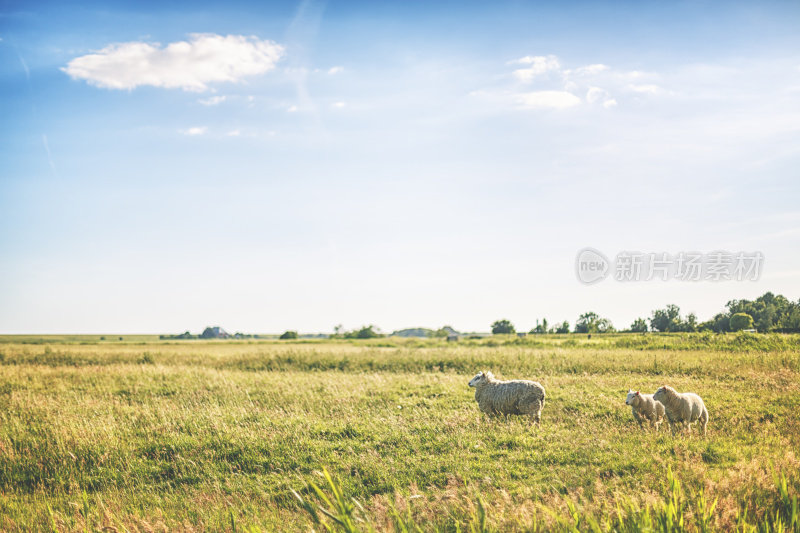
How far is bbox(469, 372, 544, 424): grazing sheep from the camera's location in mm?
12602

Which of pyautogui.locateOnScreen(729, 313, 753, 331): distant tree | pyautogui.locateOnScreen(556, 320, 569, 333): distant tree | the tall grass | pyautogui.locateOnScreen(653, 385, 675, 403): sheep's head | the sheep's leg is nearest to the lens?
the tall grass

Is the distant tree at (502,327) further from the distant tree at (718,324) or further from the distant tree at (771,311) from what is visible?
the distant tree at (771,311)

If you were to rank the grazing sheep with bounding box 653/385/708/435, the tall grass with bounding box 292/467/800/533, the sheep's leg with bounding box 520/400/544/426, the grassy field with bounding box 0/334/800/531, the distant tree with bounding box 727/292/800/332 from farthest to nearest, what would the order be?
1. the distant tree with bounding box 727/292/800/332
2. the sheep's leg with bounding box 520/400/544/426
3. the grazing sheep with bounding box 653/385/708/435
4. the grassy field with bounding box 0/334/800/531
5. the tall grass with bounding box 292/467/800/533

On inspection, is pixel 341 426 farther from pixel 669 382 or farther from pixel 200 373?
pixel 200 373

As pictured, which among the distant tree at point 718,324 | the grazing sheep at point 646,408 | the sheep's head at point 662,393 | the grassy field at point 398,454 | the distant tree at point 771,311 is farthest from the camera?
the distant tree at point 718,324

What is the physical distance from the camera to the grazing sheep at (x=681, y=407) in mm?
11352

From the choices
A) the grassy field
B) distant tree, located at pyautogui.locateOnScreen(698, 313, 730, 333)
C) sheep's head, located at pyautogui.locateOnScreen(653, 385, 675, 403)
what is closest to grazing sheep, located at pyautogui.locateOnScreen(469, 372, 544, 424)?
the grassy field

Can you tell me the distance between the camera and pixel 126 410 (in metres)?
16.3

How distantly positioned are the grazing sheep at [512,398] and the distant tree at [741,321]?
17360 millimetres

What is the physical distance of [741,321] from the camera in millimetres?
24125

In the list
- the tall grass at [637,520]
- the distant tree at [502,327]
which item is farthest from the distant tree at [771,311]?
the distant tree at [502,327]

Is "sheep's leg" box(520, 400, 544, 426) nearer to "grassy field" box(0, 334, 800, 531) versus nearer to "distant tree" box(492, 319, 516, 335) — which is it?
"grassy field" box(0, 334, 800, 531)

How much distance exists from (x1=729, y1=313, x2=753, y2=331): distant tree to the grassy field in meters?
2.39

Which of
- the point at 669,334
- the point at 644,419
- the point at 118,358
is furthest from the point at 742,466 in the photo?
the point at 118,358
